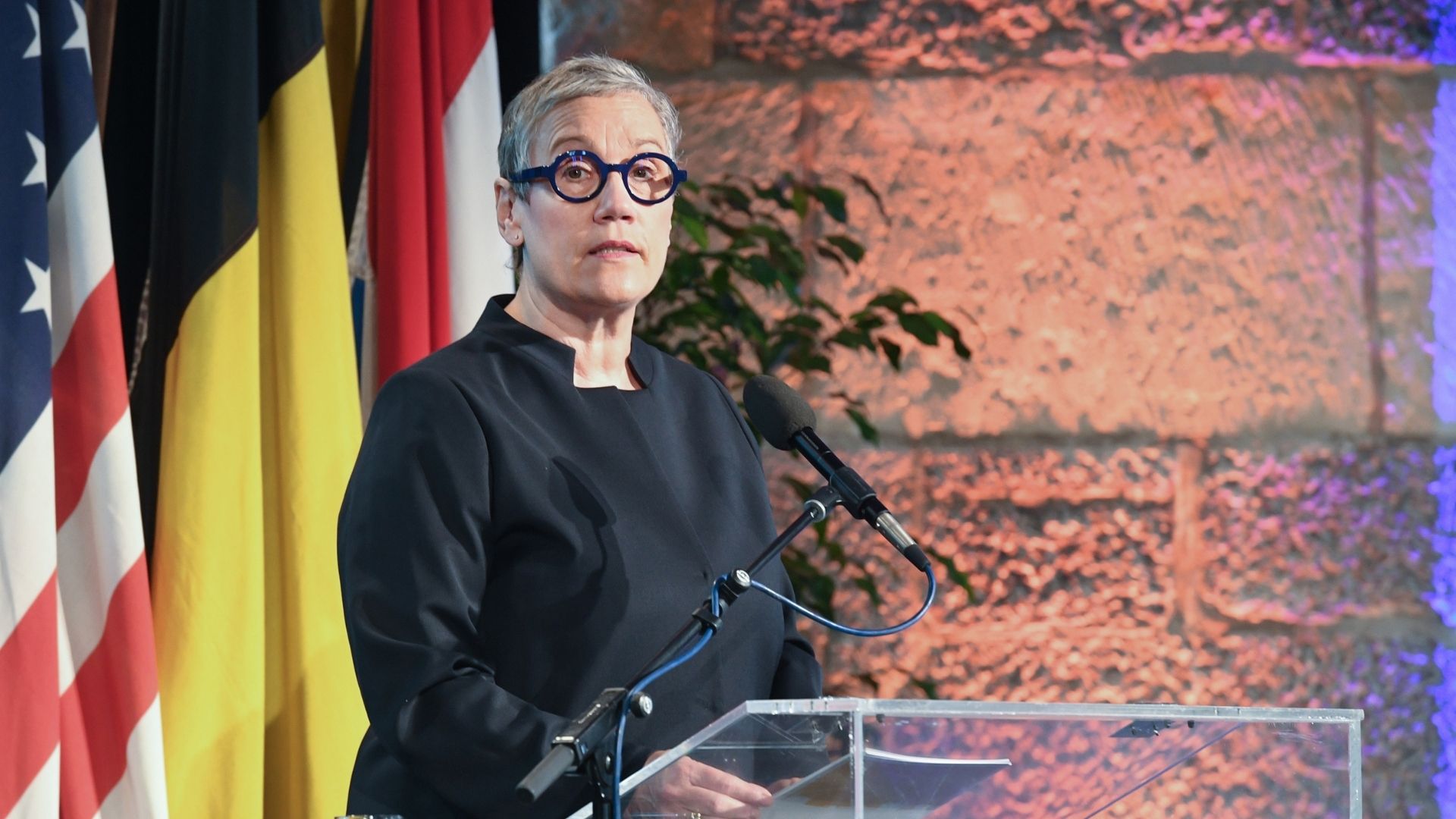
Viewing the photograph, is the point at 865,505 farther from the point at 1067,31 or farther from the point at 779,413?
the point at 1067,31

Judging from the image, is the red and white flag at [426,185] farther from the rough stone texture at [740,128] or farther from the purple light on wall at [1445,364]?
the purple light on wall at [1445,364]

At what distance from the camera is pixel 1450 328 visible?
10.2ft

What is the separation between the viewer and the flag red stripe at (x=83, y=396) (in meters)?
2.13

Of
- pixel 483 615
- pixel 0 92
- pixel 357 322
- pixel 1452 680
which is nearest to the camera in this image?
pixel 483 615

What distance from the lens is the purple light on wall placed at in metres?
3.05

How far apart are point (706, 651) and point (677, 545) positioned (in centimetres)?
11

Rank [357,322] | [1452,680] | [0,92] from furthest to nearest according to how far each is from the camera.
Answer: [1452,680] → [357,322] → [0,92]

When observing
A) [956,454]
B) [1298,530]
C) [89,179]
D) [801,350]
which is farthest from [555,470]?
[1298,530]

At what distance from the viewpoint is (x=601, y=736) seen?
1.14m

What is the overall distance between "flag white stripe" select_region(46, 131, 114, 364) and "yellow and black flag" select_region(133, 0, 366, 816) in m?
0.23

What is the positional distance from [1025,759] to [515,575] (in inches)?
23.2

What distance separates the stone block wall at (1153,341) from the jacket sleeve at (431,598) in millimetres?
1664

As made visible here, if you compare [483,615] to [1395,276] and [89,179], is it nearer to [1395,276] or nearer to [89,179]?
[89,179]

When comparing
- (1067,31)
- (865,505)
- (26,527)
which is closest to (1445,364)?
(1067,31)
